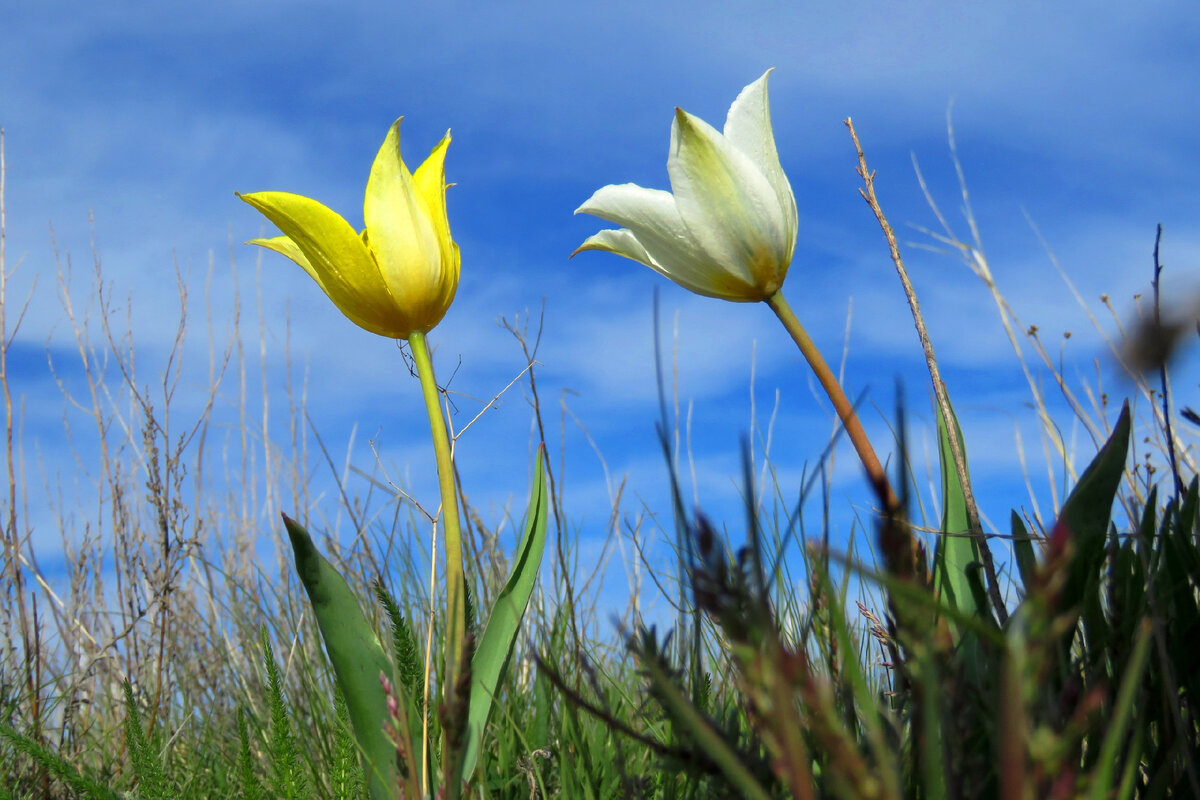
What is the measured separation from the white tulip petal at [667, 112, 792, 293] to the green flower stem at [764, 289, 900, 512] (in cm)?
4

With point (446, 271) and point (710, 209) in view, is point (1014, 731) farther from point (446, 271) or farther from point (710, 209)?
point (446, 271)

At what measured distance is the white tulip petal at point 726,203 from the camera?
86cm

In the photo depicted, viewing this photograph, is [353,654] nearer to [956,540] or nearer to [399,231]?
[399,231]

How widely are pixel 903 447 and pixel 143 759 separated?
71 cm

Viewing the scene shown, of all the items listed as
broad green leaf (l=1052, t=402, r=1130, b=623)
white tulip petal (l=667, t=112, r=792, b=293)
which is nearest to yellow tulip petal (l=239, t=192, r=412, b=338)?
white tulip petal (l=667, t=112, r=792, b=293)

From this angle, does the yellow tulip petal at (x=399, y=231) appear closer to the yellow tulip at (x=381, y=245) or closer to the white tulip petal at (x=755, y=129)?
the yellow tulip at (x=381, y=245)

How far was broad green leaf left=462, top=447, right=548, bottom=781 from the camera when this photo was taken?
3.00ft

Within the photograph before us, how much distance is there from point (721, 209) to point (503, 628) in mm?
478

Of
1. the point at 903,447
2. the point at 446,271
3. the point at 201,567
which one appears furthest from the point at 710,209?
the point at 201,567

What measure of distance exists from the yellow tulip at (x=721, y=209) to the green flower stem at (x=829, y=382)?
3 cm

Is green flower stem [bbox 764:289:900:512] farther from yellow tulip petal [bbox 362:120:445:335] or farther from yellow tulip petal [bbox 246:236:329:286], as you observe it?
yellow tulip petal [bbox 246:236:329:286]

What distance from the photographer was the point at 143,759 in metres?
0.78

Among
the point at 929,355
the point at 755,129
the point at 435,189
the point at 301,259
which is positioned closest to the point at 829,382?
the point at 929,355

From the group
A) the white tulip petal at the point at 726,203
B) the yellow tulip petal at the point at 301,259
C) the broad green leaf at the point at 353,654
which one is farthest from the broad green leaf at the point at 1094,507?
the yellow tulip petal at the point at 301,259
